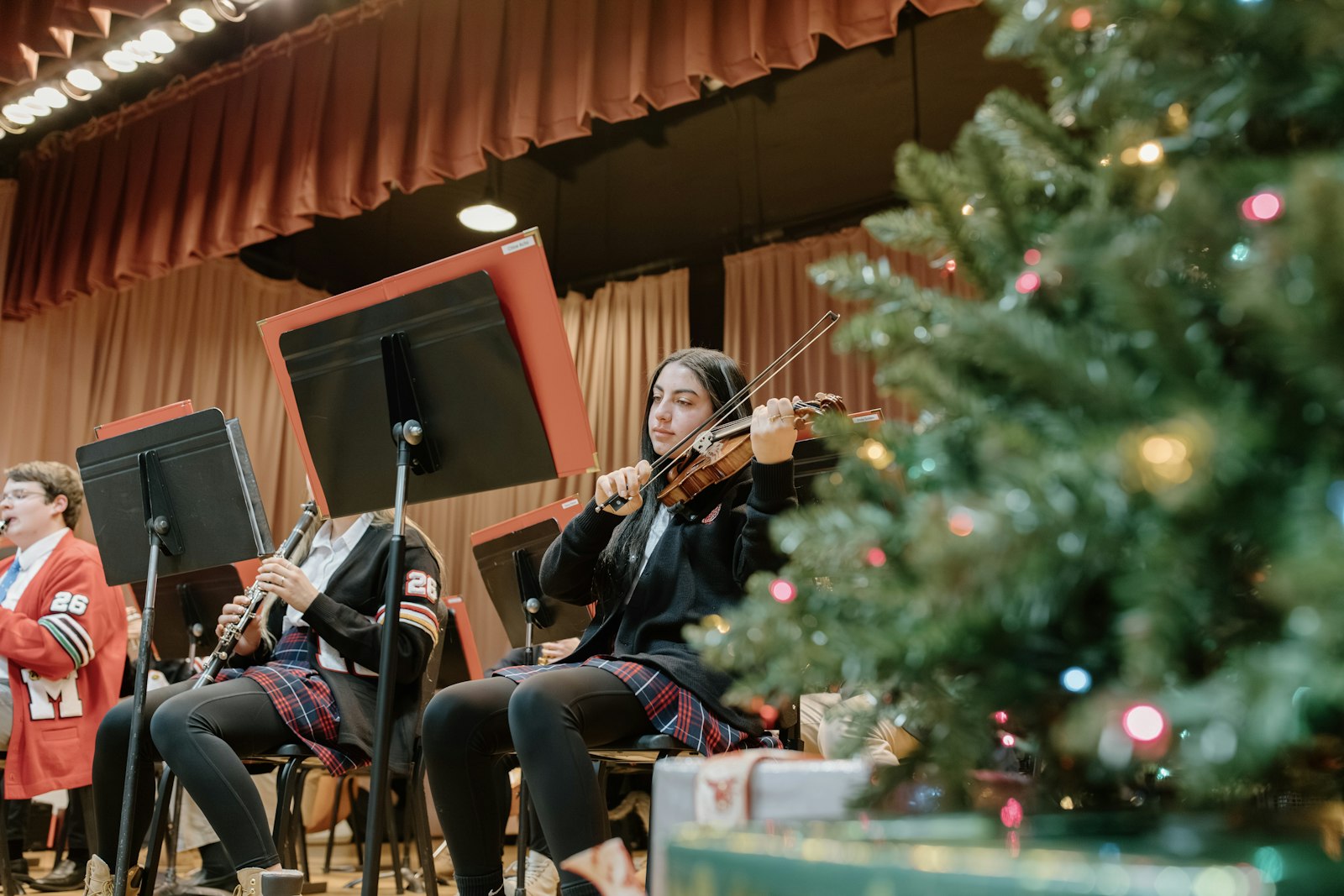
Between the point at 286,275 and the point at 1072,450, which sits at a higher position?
the point at 286,275

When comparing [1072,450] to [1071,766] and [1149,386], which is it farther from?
[1071,766]

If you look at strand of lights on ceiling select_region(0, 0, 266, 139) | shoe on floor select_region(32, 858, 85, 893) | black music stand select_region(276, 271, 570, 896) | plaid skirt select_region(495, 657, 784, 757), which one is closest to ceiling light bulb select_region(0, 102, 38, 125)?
strand of lights on ceiling select_region(0, 0, 266, 139)

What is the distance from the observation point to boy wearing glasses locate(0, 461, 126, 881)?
2.83 m

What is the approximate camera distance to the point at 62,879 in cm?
343

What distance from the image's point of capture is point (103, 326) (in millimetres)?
5359

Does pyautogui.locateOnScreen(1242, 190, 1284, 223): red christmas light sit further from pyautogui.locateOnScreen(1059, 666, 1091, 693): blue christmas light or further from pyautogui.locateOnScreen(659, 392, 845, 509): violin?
pyautogui.locateOnScreen(659, 392, 845, 509): violin

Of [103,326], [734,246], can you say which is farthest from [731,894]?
[103,326]

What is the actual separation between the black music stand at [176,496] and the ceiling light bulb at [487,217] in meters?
3.27

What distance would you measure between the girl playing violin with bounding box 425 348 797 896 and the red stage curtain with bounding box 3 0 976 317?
1487mm

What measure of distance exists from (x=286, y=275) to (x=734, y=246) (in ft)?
8.94

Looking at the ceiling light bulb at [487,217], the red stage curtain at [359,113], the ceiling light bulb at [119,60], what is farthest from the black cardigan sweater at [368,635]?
the ceiling light bulb at [487,217]

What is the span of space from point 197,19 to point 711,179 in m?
2.63

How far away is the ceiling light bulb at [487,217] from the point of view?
5230 mm

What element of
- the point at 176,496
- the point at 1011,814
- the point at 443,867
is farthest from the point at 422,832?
the point at 1011,814
